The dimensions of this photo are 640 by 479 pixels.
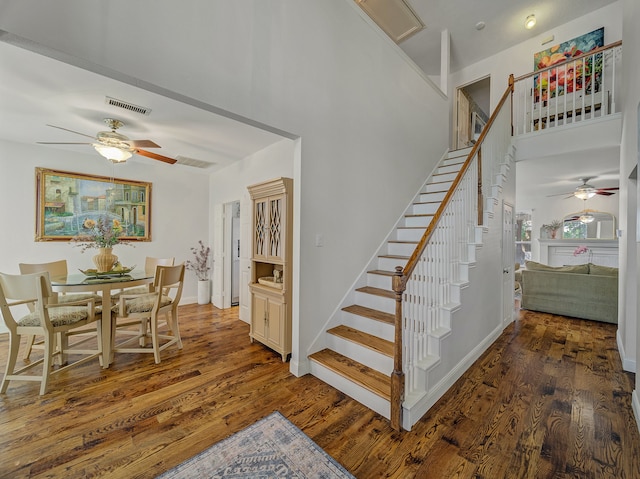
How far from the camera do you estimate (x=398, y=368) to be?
1880 millimetres

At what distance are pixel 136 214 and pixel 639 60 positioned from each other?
21.7 feet

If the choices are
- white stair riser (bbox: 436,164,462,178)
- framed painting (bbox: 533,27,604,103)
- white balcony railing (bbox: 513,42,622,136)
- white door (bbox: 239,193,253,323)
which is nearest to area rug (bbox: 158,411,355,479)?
white door (bbox: 239,193,253,323)

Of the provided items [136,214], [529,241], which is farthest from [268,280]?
[529,241]

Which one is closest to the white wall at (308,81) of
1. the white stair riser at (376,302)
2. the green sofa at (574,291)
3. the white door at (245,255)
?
the white stair riser at (376,302)

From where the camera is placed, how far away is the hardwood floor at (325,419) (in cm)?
160

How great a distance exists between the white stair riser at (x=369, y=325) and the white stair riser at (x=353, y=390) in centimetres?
57

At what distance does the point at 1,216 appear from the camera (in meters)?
3.67

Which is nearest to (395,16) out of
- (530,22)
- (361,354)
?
(530,22)

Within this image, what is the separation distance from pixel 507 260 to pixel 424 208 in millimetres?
1452

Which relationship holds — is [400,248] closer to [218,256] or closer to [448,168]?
[448,168]

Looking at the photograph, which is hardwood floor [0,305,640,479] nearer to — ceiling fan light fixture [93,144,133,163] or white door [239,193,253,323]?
white door [239,193,253,323]

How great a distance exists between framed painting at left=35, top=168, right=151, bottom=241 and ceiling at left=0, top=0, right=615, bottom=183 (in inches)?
19.9

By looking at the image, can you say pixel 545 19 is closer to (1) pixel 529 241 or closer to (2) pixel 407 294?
(2) pixel 407 294

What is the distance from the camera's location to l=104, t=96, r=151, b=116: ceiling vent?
2.61m
